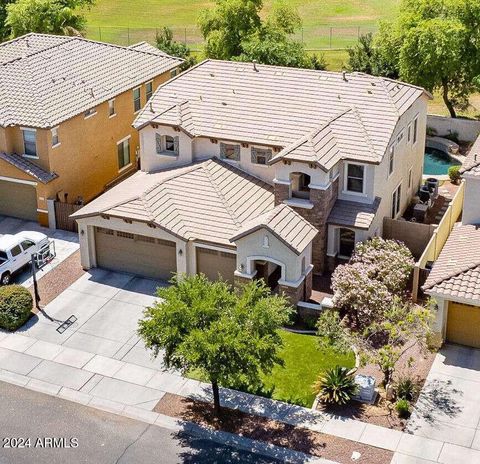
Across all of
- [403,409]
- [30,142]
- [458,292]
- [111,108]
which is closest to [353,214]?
[458,292]

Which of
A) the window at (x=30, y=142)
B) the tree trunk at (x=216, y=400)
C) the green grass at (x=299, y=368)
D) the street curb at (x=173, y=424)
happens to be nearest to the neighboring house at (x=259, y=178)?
the green grass at (x=299, y=368)

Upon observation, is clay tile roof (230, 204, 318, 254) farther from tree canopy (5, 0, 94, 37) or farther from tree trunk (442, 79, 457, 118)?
tree canopy (5, 0, 94, 37)

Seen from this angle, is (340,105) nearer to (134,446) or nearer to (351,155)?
(351,155)

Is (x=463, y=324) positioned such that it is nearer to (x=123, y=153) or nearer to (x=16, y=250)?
(x=16, y=250)

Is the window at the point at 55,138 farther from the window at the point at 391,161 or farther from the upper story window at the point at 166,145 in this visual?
the window at the point at 391,161

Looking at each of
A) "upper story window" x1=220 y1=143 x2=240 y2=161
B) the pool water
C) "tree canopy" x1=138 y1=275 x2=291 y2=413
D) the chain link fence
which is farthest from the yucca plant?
the chain link fence

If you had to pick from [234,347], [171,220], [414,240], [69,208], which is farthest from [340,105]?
[234,347]
